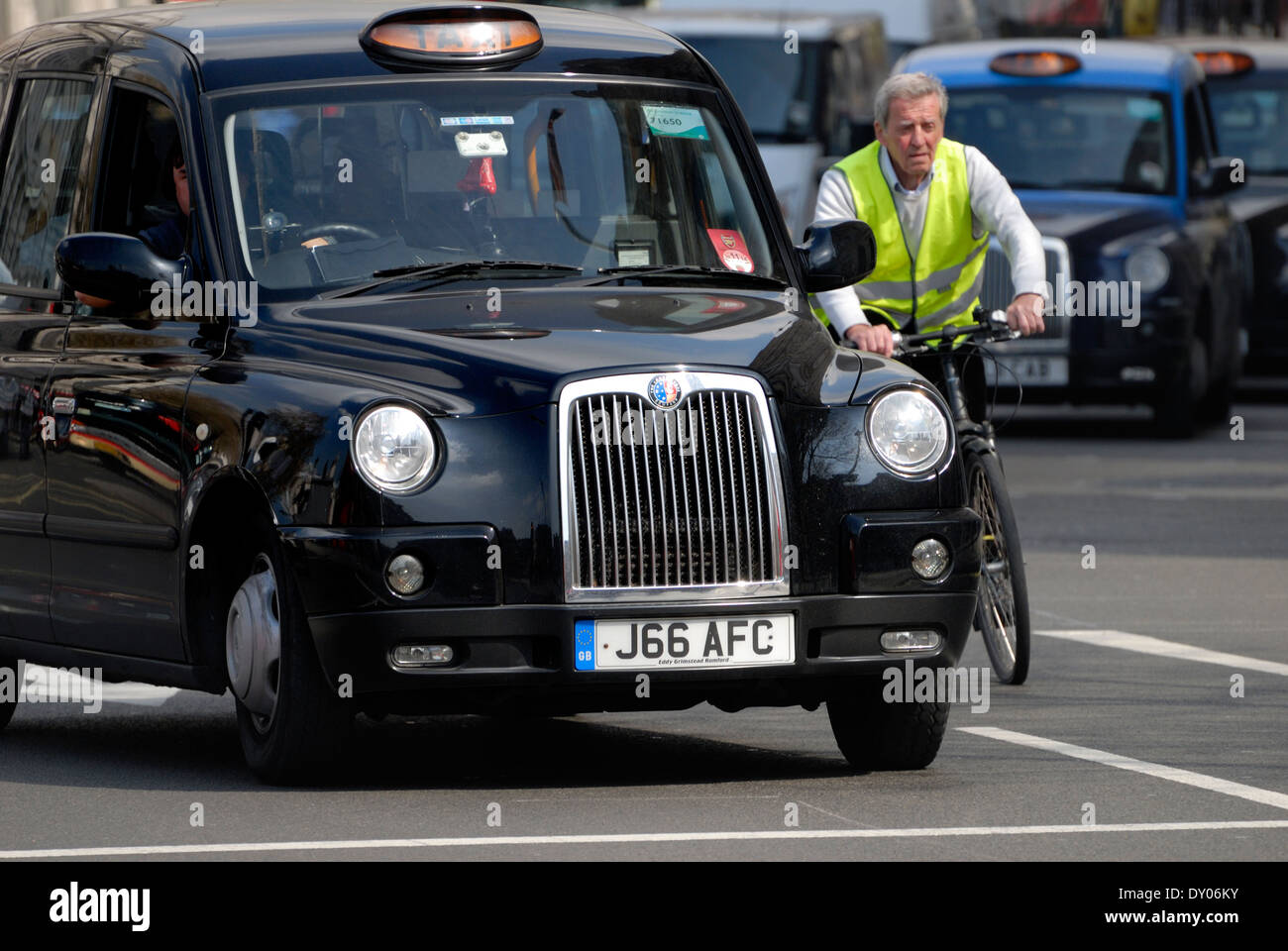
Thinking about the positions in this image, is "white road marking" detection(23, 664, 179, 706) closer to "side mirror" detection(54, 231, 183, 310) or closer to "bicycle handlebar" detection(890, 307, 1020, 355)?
"side mirror" detection(54, 231, 183, 310)

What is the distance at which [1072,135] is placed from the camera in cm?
2231

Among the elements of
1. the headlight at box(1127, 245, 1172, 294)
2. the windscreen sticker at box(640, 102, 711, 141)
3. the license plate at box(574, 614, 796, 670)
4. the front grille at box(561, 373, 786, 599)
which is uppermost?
the windscreen sticker at box(640, 102, 711, 141)

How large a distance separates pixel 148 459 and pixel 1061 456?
13299 mm

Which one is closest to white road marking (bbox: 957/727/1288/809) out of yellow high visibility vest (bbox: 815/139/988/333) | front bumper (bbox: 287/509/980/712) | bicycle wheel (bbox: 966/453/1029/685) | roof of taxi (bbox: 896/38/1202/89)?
front bumper (bbox: 287/509/980/712)

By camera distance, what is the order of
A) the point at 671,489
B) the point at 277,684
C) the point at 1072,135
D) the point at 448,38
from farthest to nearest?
the point at 1072,135 < the point at 448,38 < the point at 277,684 < the point at 671,489

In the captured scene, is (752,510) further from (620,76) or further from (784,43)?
(784,43)

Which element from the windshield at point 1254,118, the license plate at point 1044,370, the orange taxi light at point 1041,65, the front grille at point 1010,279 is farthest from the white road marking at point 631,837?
the windshield at point 1254,118

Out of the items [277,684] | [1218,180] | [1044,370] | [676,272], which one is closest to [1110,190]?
[1218,180]

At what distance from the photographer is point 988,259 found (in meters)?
20.6

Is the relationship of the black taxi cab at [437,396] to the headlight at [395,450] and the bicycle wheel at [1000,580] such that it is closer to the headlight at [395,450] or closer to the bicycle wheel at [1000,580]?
the headlight at [395,450]

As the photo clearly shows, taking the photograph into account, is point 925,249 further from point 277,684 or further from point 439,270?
point 277,684

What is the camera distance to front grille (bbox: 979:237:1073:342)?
19.9 m

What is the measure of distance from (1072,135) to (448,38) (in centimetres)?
1347

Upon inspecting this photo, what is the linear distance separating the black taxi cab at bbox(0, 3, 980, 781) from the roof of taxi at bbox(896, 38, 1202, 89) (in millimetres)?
12829
